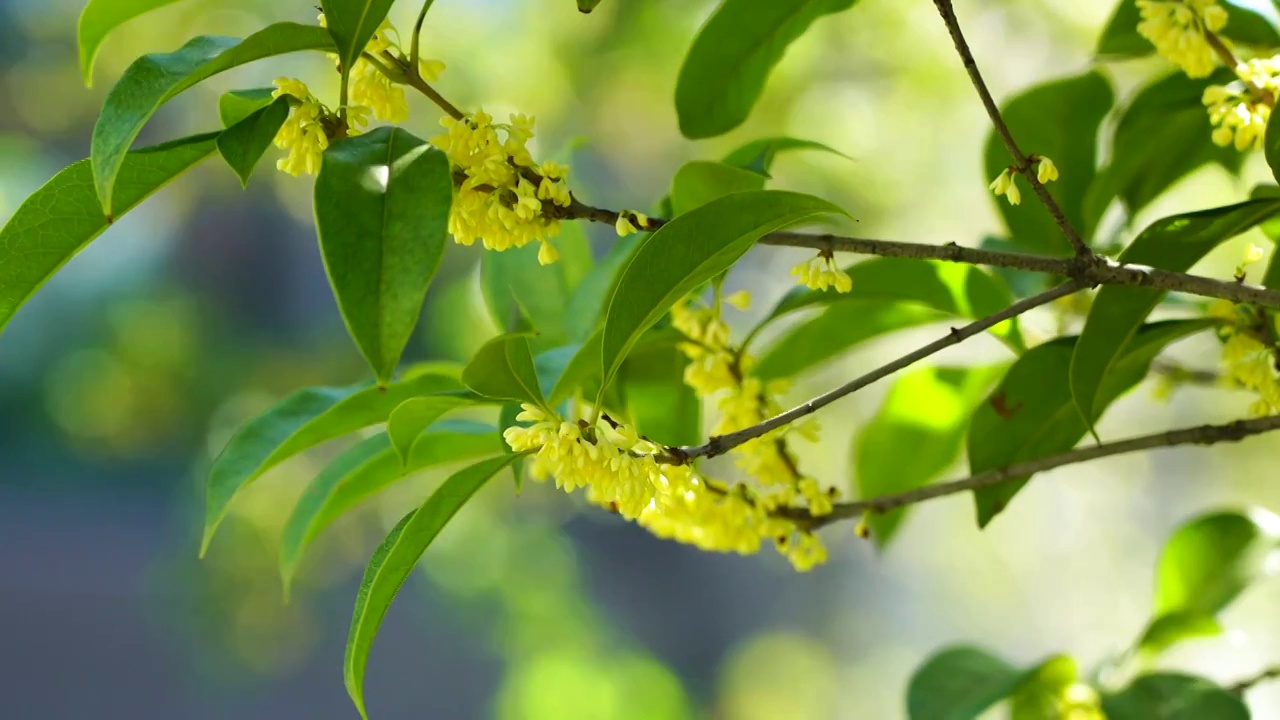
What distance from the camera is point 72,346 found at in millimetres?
2301

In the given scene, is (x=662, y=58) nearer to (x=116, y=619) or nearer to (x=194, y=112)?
(x=194, y=112)

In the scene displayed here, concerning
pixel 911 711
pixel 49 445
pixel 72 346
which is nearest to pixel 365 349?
pixel 911 711

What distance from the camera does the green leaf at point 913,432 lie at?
580 mm

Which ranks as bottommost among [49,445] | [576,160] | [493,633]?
[576,160]

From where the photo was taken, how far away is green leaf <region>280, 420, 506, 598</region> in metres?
0.48

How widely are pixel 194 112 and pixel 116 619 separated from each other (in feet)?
3.56

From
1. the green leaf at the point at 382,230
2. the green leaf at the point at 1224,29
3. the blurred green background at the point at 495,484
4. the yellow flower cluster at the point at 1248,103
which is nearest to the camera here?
the green leaf at the point at 382,230

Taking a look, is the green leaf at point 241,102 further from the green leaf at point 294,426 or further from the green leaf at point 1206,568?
the green leaf at point 1206,568

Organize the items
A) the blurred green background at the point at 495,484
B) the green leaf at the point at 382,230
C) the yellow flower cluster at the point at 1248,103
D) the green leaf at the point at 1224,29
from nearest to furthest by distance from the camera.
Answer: the green leaf at the point at 382,230, the yellow flower cluster at the point at 1248,103, the green leaf at the point at 1224,29, the blurred green background at the point at 495,484

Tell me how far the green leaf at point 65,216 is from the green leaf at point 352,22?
0.19 feet

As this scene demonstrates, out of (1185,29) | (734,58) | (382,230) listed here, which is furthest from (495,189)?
(1185,29)

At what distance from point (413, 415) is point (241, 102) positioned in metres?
0.11

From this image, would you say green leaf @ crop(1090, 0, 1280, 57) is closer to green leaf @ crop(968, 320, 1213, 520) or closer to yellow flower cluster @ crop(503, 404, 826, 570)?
green leaf @ crop(968, 320, 1213, 520)

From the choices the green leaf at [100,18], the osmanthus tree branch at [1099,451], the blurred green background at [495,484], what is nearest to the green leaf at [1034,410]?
the osmanthus tree branch at [1099,451]
